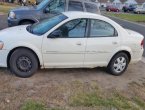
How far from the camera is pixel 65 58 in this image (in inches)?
300

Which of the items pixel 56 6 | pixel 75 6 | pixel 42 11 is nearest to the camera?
pixel 42 11

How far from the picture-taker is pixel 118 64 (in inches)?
328

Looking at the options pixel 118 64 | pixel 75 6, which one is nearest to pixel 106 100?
pixel 118 64

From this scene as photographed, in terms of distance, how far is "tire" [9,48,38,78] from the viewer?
7.29 metres

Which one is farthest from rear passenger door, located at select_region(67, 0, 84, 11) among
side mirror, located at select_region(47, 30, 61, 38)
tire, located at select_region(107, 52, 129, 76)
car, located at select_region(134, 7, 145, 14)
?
car, located at select_region(134, 7, 145, 14)

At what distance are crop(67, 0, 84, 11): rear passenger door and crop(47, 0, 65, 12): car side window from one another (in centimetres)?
24

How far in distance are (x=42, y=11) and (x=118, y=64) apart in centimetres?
436

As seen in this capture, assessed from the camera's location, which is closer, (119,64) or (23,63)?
(23,63)

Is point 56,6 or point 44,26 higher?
point 56,6

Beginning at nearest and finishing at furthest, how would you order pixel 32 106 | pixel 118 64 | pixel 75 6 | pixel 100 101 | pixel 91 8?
pixel 32 106
pixel 100 101
pixel 118 64
pixel 75 6
pixel 91 8

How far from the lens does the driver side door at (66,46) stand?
7441mm

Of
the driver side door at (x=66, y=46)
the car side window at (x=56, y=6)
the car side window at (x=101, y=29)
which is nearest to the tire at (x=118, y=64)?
the car side window at (x=101, y=29)

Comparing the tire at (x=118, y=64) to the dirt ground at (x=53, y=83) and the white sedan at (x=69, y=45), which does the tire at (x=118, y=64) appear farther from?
the dirt ground at (x=53, y=83)

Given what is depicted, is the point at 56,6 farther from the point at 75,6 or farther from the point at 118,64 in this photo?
the point at 118,64
